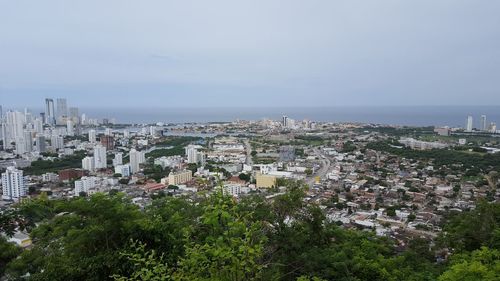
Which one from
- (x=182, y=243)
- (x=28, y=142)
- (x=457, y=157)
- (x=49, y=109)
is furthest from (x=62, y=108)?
(x=182, y=243)

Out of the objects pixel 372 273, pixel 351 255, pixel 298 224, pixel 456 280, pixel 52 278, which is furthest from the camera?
pixel 298 224

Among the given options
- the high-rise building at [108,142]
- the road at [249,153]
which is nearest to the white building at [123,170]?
the road at [249,153]

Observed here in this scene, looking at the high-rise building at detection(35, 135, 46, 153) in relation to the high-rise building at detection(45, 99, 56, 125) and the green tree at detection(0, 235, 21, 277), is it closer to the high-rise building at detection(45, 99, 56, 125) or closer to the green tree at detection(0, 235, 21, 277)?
the green tree at detection(0, 235, 21, 277)

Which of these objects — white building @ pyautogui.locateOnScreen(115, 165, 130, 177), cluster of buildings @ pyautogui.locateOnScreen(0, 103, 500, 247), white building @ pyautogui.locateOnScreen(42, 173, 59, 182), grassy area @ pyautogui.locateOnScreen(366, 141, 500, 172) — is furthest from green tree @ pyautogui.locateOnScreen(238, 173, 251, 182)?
grassy area @ pyautogui.locateOnScreen(366, 141, 500, 172)

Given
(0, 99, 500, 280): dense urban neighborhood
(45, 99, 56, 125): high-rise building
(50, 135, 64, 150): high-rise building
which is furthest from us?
(45, 99, 56, 125): high-rise building

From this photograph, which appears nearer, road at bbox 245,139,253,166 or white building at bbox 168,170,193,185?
white building at bbox 168,170,193,185

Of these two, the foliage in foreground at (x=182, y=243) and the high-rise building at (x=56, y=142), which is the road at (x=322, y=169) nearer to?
the foliage in foreground at (x=182, y=243)

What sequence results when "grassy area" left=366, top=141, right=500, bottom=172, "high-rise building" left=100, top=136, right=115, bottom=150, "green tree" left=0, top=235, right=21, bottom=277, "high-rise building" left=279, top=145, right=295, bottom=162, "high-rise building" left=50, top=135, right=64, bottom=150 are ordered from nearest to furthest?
"green tree" left=0, top=235, right=21, bottom=277
"grassy area" left=366, top=141, right=500, bottom=172
"high-rise building" left=279, top=145, right=295, bottom=162
"high-rise building" left=100, top=136, right=115, bottom=150
"high-rise building" left=50, top=135, right=64, bottom=150

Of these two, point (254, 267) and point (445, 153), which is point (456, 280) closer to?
point (254, 267)

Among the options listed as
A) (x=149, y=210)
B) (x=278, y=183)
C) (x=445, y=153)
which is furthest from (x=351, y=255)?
(x=445, y=153)

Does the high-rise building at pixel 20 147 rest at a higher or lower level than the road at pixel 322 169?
higher

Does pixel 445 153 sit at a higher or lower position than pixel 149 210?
lower
